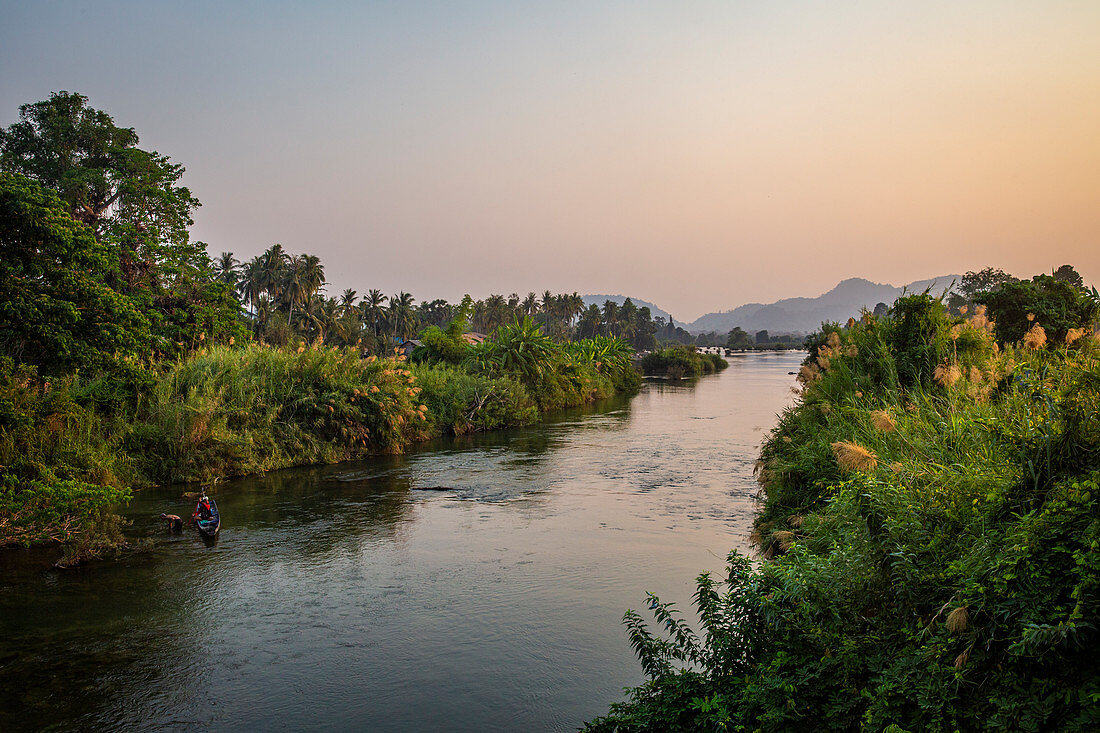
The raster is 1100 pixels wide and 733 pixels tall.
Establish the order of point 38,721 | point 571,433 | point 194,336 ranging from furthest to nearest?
point 571,433, point 194,336, point 38,721

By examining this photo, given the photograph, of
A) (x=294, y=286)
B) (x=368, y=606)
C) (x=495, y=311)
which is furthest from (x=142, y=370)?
(x=495, y=311)

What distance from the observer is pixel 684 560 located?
1137cm

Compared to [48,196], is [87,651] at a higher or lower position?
lower

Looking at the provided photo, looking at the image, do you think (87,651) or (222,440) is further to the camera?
(222,440)

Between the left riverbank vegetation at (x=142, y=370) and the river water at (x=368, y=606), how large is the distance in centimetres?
128

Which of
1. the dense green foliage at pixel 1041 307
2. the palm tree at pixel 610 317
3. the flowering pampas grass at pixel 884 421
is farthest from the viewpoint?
the palm tree at pixel 610 317

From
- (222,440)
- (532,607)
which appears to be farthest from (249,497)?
(532,607)

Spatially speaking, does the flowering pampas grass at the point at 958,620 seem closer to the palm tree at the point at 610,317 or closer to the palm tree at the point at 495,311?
the palm tree at the point at 495,311

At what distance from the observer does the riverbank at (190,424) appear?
10695 millimetres

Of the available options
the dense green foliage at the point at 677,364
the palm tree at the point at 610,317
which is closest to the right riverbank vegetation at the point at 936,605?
the dense green foliage at the point at 677,364

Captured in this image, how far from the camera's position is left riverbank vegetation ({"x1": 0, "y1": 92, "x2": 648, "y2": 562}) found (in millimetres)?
11297

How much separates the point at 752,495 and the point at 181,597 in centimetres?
1215

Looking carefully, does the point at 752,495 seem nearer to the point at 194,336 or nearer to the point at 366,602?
the point at 366,602

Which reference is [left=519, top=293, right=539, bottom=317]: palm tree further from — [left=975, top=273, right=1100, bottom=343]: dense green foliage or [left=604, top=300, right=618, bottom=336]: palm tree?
[left=975, top=273, right=1100, bottom=343]: dense green foliage
